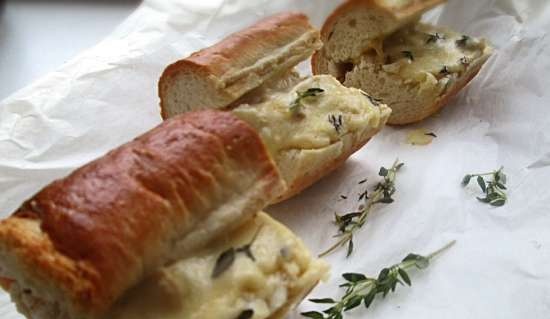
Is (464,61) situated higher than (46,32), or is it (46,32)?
(46,32)

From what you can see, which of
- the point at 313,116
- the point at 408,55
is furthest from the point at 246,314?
the point at 408,55

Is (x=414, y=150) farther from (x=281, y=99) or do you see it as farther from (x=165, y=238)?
(x=165, y=238)

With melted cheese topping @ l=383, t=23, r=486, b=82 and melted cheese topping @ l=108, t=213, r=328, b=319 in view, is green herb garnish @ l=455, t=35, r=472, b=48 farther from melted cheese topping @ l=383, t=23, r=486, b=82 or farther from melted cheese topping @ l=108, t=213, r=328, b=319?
melted cheese topping @ l=108, t=213, r=328, b=319

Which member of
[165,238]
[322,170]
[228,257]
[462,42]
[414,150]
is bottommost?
[414,150]

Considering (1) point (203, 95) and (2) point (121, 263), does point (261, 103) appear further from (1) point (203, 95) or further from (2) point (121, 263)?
(2) point (121, 263)

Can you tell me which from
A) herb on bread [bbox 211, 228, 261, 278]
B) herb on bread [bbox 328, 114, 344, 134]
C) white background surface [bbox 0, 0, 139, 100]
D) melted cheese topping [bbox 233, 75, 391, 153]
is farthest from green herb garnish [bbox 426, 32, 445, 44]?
white background surface [bbox 0, 0, 139, 100]

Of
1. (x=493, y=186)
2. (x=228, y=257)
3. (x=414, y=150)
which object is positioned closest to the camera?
(x=228, y=257)
